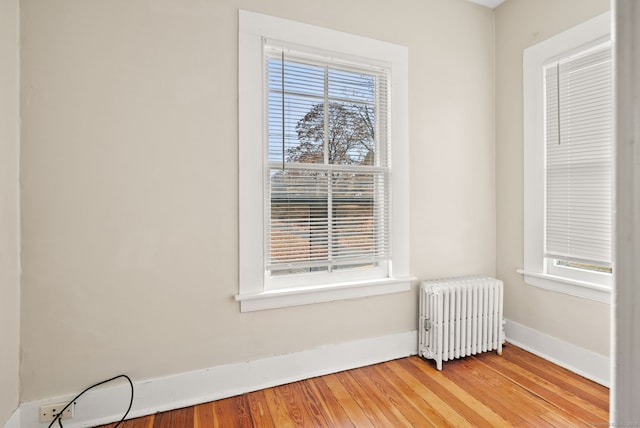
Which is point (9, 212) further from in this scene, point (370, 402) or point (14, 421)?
point (370, 402)

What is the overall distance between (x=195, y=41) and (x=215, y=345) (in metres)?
1.86

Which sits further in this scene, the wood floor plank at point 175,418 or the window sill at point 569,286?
the window sill at point 569,286

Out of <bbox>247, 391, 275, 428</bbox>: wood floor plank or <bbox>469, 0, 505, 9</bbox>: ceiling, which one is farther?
<bbox>469, 0, 505, 9</bbox>: ceiling

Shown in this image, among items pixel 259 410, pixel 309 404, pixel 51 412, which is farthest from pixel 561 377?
pixel 51 412

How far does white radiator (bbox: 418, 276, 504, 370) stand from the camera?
2.43 m

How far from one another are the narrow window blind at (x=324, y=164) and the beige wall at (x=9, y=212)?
4.25 feet

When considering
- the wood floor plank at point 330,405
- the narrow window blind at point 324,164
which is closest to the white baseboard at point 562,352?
the narrow window blind at point 324,164

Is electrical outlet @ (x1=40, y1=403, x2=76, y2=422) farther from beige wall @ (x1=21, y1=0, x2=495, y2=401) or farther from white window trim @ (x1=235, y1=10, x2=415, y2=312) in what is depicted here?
white window trim @ (x1=235, y1=10, x2=415, y2=312)

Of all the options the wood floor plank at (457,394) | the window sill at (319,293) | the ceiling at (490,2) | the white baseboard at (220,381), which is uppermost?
the ceiling at (490,2)

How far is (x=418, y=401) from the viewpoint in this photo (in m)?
2.02

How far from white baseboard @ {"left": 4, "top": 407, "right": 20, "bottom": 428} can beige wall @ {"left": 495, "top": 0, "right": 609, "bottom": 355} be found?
11.1ft

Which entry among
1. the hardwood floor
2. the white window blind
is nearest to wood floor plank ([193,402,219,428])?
the hardwood floor

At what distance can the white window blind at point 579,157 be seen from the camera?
A: 220cm

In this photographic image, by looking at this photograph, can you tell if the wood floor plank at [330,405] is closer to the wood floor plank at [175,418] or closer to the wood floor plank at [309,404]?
the wood floor plank at [309,404]
